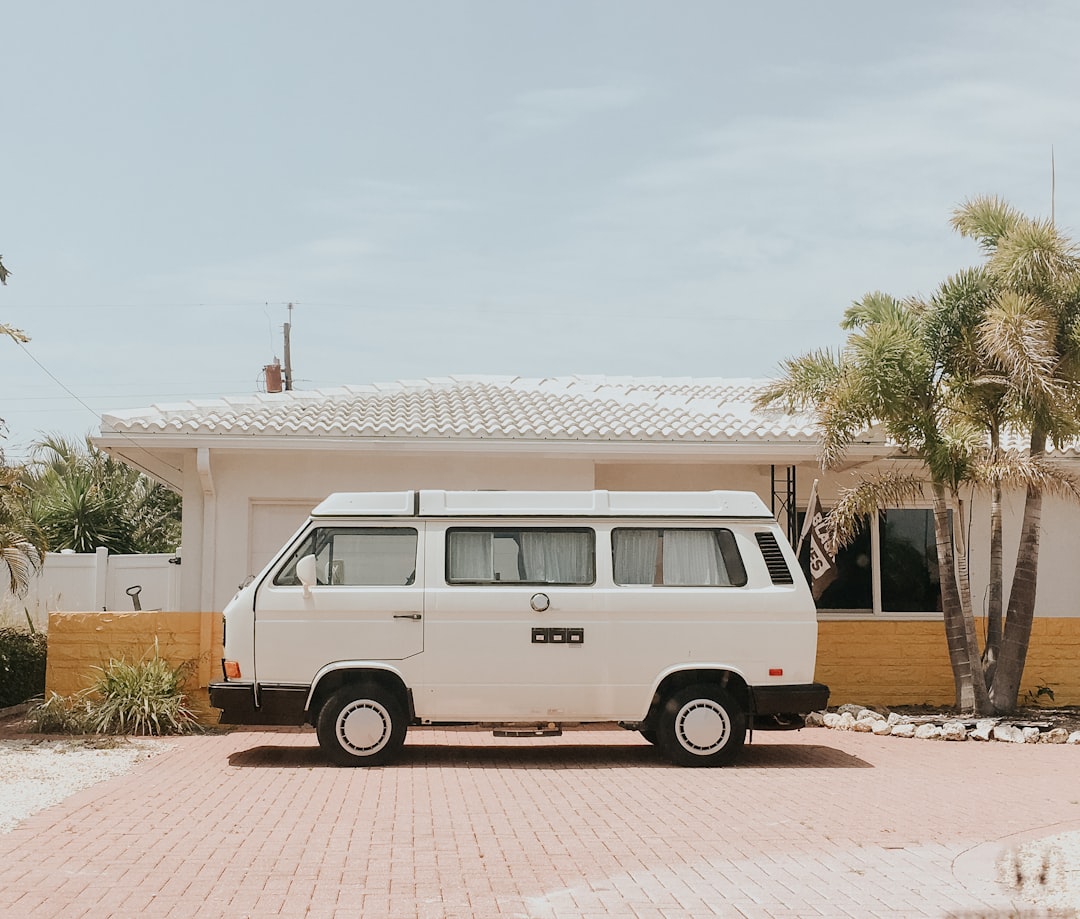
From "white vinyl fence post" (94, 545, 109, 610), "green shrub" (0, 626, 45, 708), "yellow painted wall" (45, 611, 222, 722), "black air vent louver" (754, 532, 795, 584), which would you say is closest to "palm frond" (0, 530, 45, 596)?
"yellow painted wall" (45, 611, 222, 722)

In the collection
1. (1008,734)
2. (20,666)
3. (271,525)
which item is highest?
(271,525)

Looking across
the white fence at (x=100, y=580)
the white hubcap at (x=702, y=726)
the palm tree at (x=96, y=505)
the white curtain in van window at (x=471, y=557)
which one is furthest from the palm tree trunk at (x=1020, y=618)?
the palm tree at (x=96, y=505)

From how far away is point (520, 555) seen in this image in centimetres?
1162

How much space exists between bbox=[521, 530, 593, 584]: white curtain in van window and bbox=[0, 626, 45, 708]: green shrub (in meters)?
7.65

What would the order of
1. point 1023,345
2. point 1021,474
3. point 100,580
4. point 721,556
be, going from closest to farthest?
point 721,556 < point 1023,345 < point 1021,474 < point 100,580

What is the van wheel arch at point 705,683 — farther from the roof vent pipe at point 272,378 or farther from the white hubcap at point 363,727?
the roof vent pipe at point 272,378

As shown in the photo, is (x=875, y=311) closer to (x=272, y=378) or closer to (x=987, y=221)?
(x=987, y=221)

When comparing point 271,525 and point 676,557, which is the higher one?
point 271,525

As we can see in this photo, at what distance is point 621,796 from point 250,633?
3555 mm

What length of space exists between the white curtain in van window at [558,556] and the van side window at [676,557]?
253 mm

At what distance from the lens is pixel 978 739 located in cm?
1369

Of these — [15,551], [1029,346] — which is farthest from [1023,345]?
[15,551]

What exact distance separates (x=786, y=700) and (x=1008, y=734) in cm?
354

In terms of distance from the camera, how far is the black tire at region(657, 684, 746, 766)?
37.1 ft
